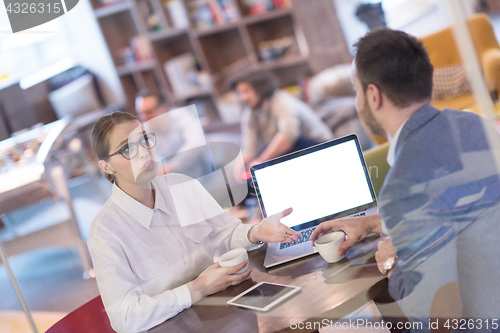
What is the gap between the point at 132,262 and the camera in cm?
105

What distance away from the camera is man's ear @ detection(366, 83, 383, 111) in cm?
89

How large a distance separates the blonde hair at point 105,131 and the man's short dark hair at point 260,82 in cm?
59

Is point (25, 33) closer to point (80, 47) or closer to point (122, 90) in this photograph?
A: point (80, 47)

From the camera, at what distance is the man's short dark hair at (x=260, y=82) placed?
1.69 m

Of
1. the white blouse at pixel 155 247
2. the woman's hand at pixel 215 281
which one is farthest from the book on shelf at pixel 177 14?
the woman's hand at pixel 215 281

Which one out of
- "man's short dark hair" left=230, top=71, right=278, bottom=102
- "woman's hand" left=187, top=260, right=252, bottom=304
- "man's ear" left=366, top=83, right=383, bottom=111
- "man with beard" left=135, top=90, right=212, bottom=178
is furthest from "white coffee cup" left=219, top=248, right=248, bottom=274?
"man's short dark hair" left=230, top=71, right=278, bottom=102

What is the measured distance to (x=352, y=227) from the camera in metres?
1.01

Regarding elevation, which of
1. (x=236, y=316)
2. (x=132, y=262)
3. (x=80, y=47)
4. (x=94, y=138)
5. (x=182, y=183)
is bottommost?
(x=236, y=316)

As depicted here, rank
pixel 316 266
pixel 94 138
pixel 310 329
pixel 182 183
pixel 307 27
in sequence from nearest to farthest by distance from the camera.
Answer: pixel 310 329, pixel 316 266, pixel 94 138, pixel 182 183, pixel 307 27

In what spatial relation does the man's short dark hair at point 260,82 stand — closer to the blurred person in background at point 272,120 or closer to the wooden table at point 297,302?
the blurred person in background at point 272,120

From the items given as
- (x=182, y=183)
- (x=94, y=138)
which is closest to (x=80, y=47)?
(x=94, y=138)

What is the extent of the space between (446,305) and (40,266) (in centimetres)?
108

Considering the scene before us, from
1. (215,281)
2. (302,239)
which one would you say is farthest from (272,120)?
(215,281)

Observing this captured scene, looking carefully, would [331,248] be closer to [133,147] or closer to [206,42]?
[133,147]
